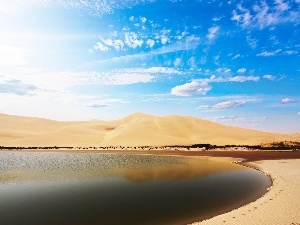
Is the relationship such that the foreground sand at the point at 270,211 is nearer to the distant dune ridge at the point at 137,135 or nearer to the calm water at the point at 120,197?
the calm water at the point at 120,197

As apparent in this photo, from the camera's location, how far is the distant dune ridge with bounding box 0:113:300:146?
88500mm

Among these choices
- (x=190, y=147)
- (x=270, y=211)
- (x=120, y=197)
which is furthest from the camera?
(x=190, y=147)

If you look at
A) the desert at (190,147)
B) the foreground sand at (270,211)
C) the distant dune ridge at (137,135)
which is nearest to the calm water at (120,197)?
the foreground sand at (270,211)

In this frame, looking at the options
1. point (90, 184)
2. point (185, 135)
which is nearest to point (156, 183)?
point (90, 184)

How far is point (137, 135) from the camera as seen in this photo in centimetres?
10044

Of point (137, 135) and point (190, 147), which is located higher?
point (137, 135)

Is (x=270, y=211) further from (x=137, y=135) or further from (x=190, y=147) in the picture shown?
(x=137, y=135)

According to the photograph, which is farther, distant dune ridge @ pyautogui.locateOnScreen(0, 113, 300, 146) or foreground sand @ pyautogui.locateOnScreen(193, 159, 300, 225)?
distant dune ridge @ pyautogui.locateOnScreen(0, 113, 300, 146)

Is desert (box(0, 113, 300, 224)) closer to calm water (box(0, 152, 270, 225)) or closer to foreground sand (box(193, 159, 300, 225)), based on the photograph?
foreground sand (box(193, 159, 300, 225))

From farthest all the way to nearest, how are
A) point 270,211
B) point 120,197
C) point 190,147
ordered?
point 190,147
point 120,197
point 270,211

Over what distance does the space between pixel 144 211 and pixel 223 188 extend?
789 centimetres

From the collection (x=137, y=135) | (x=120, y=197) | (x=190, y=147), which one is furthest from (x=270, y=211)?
(x=137, y=135)

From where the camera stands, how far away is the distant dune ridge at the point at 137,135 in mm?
88500

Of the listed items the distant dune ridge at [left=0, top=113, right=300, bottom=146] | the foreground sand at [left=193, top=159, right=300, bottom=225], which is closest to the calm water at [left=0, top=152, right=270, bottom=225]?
the foreground sand at [left=193, top=159, right=300, bottom=225]
